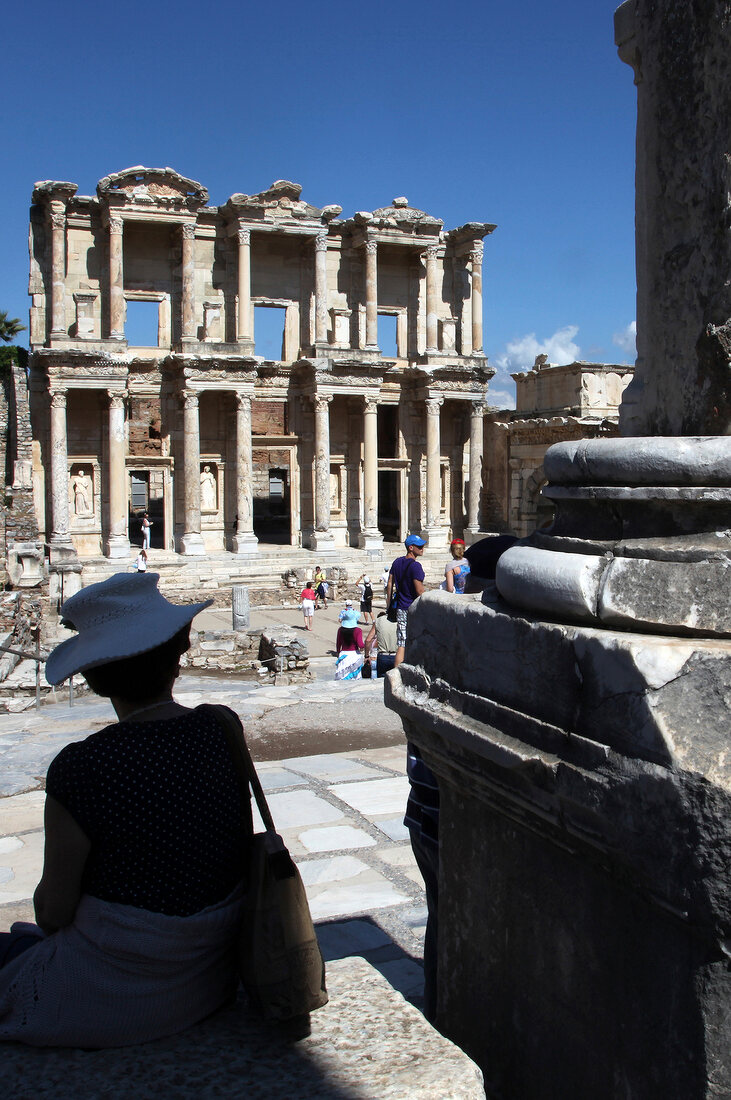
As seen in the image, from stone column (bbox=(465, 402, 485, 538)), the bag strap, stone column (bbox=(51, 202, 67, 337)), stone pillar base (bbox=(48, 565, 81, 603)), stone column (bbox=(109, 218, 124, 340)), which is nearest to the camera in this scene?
the bag strap

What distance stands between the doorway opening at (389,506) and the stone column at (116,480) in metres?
9.62

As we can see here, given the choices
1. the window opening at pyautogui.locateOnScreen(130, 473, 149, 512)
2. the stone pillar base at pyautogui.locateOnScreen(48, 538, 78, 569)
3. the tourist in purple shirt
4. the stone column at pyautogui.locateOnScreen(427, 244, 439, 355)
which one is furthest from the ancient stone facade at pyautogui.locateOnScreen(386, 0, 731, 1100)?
the window opening at pyautogui.locateOnScreen(130, 473, 149, 512)

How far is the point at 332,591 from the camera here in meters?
23.1

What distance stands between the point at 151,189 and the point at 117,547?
923cm

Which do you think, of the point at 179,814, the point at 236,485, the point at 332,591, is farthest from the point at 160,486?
the point at 179,814

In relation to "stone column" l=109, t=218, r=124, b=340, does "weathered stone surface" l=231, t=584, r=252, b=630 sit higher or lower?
lower

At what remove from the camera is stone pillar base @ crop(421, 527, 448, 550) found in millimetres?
28297

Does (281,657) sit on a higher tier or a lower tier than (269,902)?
lower

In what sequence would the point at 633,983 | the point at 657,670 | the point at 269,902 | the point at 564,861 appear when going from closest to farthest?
the point at 657,670, the point at 633,983, the point at 564,861, the point at 269,902

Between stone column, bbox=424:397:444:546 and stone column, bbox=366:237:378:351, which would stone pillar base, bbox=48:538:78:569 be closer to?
stone column, bbox=366:237:378:351

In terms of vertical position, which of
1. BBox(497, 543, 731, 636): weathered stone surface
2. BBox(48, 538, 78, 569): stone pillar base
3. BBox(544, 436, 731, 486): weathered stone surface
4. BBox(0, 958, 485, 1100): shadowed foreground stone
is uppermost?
BBox(544, 436, 731, 486): weathered stone surface

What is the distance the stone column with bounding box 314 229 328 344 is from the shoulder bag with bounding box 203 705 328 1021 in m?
25.6

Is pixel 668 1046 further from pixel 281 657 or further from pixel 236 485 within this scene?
pixel 236 485

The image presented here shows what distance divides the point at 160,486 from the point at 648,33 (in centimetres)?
3206
